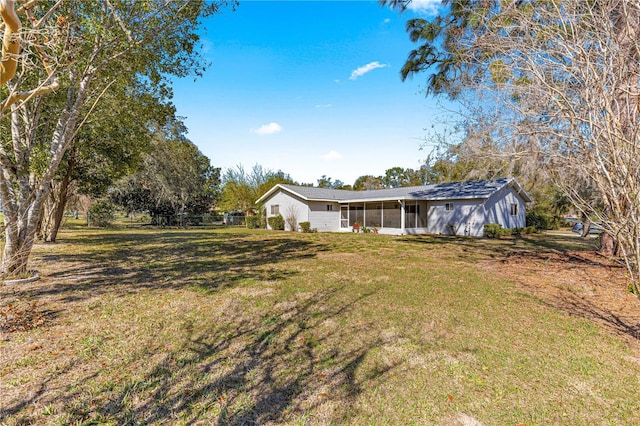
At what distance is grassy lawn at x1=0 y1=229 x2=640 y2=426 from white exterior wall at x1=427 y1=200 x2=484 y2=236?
1230cm

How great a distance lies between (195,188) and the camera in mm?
28672

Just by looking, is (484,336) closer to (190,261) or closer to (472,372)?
(472,372)

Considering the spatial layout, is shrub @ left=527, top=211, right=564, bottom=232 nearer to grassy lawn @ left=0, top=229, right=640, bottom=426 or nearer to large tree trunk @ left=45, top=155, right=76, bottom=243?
grassy lawn @ left=0, top=229, right=640, bottom=426

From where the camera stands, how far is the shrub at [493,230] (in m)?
16.8

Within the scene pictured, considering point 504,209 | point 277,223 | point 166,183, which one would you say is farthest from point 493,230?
point 166,183

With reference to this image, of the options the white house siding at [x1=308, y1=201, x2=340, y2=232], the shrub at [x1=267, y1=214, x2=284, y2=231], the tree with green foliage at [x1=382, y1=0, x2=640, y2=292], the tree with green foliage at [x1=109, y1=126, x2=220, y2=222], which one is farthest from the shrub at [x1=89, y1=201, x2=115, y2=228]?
the tree with green foliage at [x1=382, y1=0, x2=640, y2=292]

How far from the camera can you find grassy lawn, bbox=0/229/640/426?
254 centimetres

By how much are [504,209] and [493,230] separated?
2.94 meters

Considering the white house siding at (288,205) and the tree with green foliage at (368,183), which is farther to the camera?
the tree with green foliage at (368,183)

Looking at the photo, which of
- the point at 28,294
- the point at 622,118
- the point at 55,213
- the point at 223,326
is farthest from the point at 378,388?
the point at 55,213

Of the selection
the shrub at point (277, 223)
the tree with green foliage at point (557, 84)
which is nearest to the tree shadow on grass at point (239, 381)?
the tree with green foliage at point (557, 84)

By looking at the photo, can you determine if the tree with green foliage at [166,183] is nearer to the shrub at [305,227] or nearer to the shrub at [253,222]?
the shrub at [253,222]

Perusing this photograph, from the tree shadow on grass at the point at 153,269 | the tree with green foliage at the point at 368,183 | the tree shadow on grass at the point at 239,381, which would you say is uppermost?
the tree with green foliage at the point at 368,183

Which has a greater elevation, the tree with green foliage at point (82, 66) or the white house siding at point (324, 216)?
the tree with green foliage at point (82, 66)
